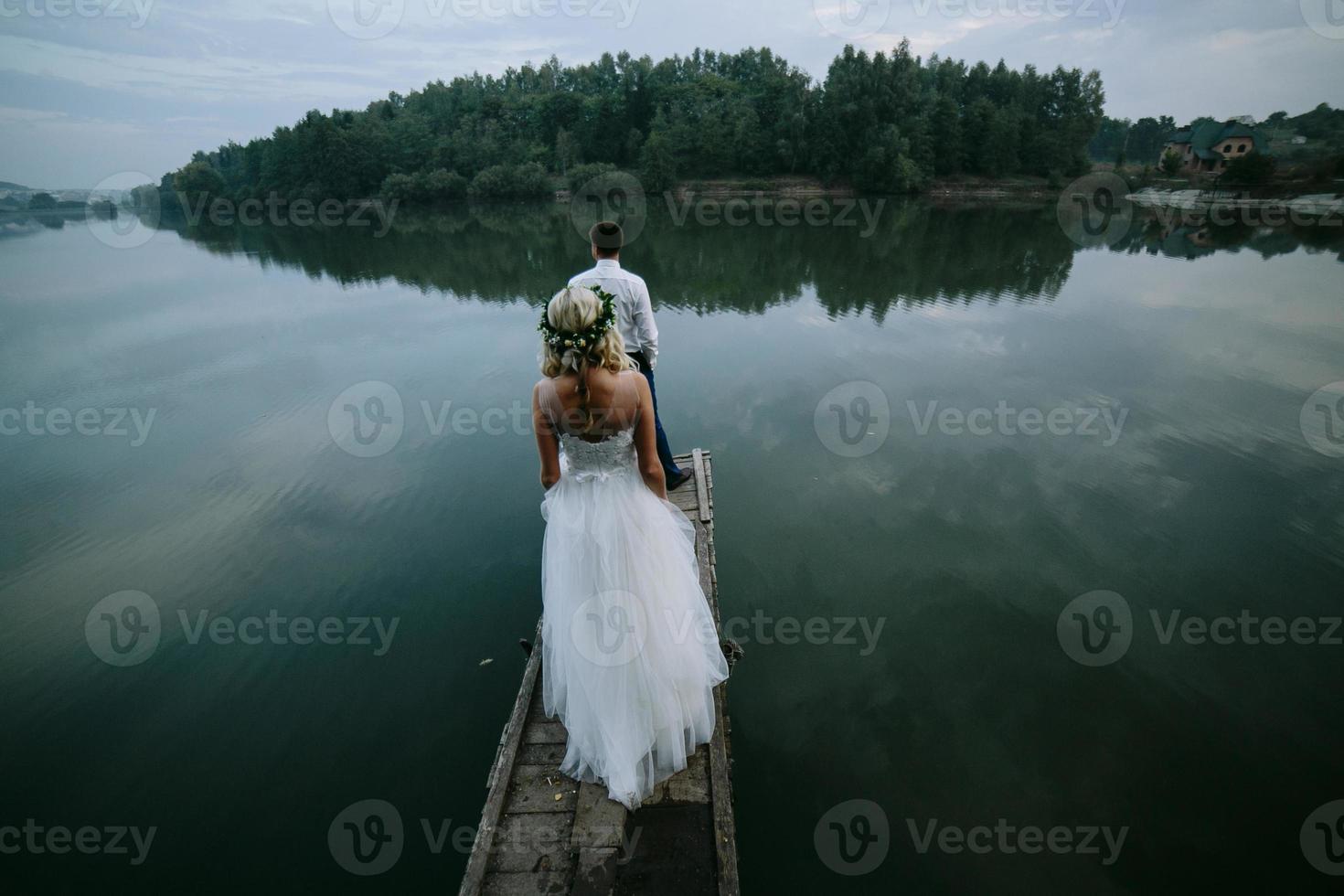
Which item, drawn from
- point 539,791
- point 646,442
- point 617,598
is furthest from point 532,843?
point 646,442

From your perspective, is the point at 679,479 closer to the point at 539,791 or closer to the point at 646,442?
the point at 646,442

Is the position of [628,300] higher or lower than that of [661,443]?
higher

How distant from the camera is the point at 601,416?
10.1ft

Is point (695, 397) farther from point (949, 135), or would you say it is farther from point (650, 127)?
point (650, 127)

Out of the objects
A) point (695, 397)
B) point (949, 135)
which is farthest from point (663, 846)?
point (949, 135)

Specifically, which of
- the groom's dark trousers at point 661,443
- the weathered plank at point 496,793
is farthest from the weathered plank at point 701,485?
the weathered plank at point 496,793

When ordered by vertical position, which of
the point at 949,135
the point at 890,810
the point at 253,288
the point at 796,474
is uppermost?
the point at 949,135

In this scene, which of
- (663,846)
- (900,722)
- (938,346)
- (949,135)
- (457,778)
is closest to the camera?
(663,846)

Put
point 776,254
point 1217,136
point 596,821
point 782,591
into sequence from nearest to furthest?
point 596,821, point 782,591, point 776,254, point 1217,136

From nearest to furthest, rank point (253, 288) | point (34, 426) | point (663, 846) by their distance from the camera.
Answer: 1. point (663, 846)
2. point (34, 426)
3. point (253, 288)

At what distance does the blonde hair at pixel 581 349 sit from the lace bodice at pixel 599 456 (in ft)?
0.47

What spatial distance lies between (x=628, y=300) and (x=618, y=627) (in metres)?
2.93

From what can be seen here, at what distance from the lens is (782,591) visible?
625 cm

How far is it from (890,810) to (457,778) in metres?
3.29
